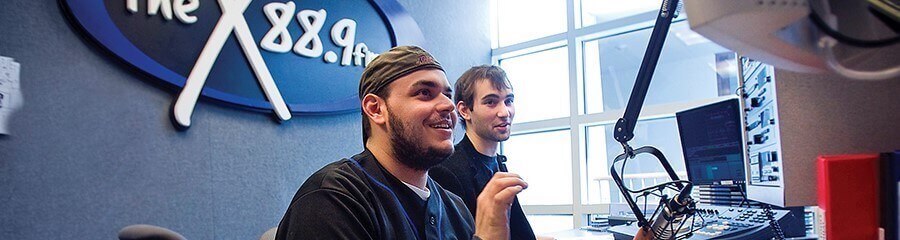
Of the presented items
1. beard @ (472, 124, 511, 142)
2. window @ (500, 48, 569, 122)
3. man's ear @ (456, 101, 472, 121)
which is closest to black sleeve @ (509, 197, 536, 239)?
beard @ (472, 124, 511, 142)

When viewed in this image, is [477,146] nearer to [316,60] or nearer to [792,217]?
[792,217]

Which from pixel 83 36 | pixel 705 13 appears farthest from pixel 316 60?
pixel 705 13

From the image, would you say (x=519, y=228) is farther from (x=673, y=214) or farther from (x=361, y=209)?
(x=361, y=209)

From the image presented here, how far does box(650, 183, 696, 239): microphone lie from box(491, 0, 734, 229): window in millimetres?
2401

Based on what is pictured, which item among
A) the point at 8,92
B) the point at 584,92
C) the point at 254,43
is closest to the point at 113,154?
the point at 8,92

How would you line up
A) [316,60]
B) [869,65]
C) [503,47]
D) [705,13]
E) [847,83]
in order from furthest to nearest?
[503,47], [316,60], [847,83], [869,65], [705,13]

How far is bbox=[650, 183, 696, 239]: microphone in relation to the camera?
120cm

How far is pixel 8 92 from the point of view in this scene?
6.79ft

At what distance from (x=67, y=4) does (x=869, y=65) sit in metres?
2.37

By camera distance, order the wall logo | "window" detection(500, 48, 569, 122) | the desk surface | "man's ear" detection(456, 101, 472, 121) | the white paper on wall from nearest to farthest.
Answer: the desk surface < the white paper on wall < "man's ear" detection(456, 101, 472, 121) < the wall logo < "window" detection(500, 48, 569, 122)

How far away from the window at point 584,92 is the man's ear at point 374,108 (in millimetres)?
2528

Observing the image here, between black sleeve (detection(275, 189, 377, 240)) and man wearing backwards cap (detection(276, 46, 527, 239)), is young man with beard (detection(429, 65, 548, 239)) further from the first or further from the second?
black sleeve (detection(275, 189, 377, 240))

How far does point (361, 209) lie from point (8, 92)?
5.19 feet

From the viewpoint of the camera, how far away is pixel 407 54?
Answer: 148cm
